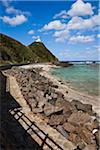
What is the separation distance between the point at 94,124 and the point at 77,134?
4.19 feet

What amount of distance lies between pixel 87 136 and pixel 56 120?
8.21 ft

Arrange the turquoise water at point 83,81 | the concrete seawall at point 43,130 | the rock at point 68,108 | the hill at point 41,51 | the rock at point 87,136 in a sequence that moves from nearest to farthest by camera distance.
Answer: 1. the rock at point 87,136
2. the concrete seawall at point 43,130
3. the rock at point 68,108
4. the turquoise water at point 83,81
5. the hill at point 41,51

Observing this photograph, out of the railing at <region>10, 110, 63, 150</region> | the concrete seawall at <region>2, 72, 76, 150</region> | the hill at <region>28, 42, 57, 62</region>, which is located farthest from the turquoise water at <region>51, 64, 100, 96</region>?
the hill at <region>28, 42, 57, 62</region>

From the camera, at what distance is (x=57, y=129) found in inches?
459

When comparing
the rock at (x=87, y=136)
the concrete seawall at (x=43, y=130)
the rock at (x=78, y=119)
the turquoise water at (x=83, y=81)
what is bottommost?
the turquoise water at (x=83, y=81)

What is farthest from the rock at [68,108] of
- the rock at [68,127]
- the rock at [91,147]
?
the rock at [91,147]

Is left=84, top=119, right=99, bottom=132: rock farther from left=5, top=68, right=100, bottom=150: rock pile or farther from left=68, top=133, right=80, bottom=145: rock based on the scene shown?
left=68, top=133, right=80, bottom=145: rock

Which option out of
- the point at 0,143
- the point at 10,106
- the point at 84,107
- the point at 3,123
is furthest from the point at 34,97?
the point at 0,143

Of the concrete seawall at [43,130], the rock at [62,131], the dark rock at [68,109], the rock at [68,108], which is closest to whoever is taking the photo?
the concrete seawall at [43,130]

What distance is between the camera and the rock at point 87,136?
9836mm

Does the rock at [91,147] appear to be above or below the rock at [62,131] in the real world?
above

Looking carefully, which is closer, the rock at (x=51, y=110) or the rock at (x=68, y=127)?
the rock at (x=68, y=127)

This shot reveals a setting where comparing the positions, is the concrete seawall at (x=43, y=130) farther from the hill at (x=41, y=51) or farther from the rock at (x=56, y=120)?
the hill at (x=41, y=51)

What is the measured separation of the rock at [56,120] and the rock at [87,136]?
168cm
